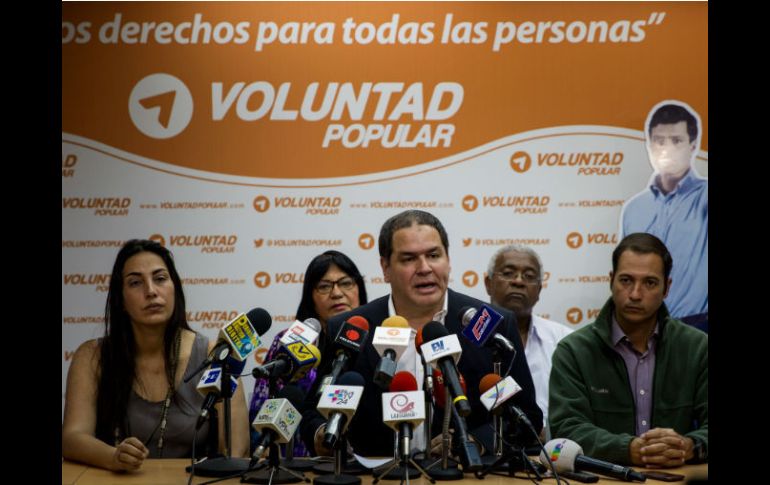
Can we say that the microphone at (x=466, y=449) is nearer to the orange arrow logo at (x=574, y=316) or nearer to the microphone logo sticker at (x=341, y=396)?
the microphone logo sticker at (x=341, y=396)

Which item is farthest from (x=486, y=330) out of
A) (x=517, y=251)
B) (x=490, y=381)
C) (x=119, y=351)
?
(x=517, y=251)

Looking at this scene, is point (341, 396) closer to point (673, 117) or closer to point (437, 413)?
point (437, 413)

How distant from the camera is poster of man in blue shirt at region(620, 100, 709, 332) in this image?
5.65 metres

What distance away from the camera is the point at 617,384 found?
3.94m

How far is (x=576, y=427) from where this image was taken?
3.67 metres

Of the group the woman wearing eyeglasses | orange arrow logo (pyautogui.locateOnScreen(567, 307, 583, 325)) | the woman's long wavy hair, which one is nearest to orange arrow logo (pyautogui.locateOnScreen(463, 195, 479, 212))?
orange arrow logo (pyautogui.locateOnScreen(567, 307, 583, 325))

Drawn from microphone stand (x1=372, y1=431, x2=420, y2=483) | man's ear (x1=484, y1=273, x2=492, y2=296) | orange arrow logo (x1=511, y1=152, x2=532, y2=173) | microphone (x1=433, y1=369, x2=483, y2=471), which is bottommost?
microphone stand (x1=372, y1=431, x2=420, y2=483)

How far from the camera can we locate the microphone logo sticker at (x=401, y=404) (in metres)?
2.64

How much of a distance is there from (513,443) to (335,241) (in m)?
2.95

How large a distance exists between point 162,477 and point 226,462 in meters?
0.23

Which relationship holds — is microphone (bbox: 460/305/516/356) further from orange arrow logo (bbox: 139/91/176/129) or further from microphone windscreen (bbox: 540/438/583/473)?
orange arrow logo (bbox: 139/91/176/129)

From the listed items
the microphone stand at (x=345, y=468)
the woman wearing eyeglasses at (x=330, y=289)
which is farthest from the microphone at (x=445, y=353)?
the woman wearing eyeglasses at (x=330, y=289)

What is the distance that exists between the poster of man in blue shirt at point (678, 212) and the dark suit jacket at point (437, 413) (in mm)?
2293

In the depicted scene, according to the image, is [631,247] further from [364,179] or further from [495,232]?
[364,179]
